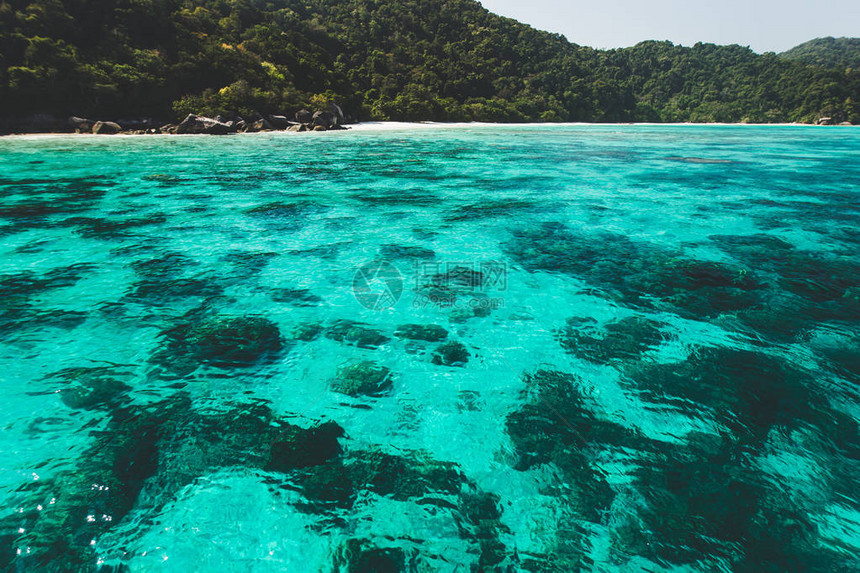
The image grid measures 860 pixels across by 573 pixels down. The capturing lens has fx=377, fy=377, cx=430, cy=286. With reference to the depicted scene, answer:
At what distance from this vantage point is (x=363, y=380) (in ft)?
18.4

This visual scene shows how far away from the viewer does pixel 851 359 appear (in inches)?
233

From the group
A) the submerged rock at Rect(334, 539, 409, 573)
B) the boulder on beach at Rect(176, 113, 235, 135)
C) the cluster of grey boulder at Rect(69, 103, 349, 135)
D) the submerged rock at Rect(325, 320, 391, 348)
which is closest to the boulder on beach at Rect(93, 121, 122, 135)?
the cluster of grey boulder at Rect(69, 103, 349, 135)

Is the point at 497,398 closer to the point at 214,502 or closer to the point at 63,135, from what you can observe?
the point at 214,502

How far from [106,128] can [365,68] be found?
2268 inches

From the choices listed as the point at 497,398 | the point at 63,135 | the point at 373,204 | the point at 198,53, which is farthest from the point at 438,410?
the point at 198,53

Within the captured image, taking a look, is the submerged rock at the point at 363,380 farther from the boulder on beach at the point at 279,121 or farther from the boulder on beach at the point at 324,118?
the boulder on beach at the point at 324,118

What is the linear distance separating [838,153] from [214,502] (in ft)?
172

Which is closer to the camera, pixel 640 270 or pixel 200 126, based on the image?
pixel 640 270

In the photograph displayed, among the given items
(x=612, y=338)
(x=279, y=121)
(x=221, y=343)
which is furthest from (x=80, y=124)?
(x=612, y=338)

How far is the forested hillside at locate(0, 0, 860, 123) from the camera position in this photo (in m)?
41.6

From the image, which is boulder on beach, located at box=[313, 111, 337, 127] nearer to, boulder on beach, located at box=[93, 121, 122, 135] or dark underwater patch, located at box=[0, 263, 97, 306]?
boulder on beach, located at box=[93, 121, 122, 135]

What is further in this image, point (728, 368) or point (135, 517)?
point (728, 368)

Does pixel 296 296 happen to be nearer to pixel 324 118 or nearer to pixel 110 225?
pixel 110 225

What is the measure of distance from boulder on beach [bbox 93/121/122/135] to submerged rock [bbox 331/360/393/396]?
52.7m
